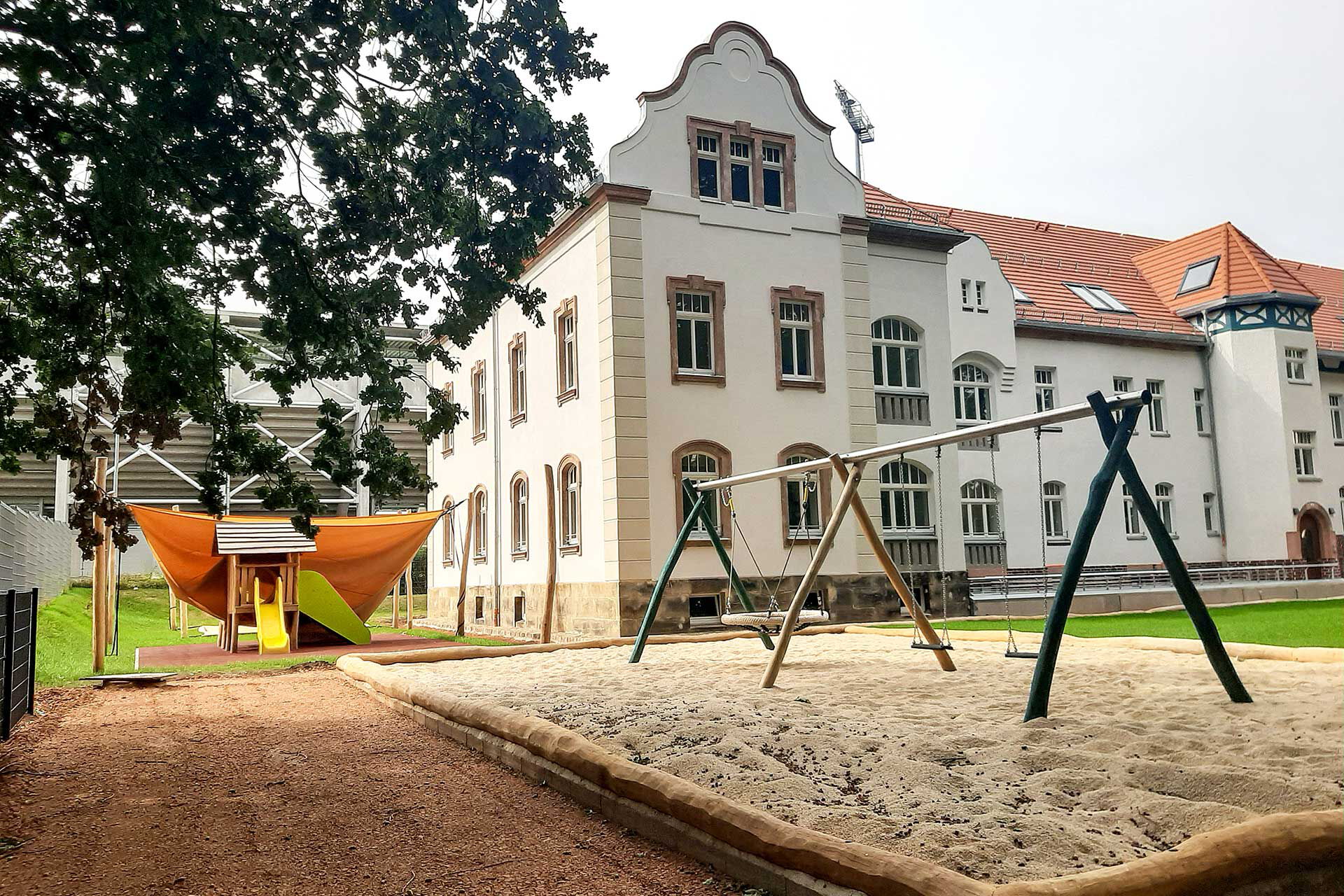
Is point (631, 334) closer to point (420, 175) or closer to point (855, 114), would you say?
point (420, 175)

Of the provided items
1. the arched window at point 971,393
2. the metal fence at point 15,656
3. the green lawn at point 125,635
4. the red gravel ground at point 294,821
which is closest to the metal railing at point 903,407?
the arched window at point 971,393

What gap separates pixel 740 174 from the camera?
18.2 m

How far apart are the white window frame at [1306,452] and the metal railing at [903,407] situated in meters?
15.0

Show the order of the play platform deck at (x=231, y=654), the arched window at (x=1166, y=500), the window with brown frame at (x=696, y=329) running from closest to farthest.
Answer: the play platform deck at (x=231, y=654), the window with brown frame at (x=696, y=329), the arched window at (x=1166, y=500)

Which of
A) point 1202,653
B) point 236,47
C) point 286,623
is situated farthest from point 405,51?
point 286,623

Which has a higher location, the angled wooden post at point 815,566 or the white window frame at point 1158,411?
the white window frame at point 1158,411

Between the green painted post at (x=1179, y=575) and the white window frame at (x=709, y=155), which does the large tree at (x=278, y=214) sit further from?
the white window frame at (x=709, y=155)

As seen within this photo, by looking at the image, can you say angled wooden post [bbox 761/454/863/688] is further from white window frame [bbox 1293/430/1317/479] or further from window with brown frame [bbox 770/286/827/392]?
white window frame [bbox 1293/430/1317/479]

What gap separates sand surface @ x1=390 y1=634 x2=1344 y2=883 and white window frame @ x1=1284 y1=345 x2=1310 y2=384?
77.7ft

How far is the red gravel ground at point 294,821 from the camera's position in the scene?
394cm

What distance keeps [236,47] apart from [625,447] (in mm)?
10919

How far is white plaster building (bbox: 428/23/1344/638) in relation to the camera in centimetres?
1695

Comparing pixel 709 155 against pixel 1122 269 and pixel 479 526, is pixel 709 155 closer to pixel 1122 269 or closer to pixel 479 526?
pixel 479 526

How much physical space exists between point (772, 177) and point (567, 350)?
4903 millimetres
